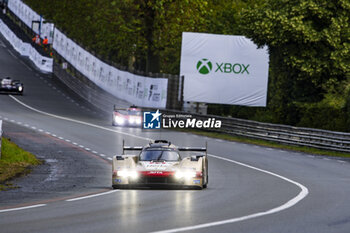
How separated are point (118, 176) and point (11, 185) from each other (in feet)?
10.7

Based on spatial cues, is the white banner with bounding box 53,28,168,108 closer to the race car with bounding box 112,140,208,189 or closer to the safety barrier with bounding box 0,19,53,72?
the safety barrier with bounding box 0,19,53,72

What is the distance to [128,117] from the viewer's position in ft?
147

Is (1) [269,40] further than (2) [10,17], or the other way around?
(2) [10,17]

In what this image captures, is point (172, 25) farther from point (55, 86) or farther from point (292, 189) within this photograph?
point (292, 189)

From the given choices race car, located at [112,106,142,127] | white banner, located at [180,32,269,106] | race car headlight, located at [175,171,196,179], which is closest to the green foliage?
white banner, located at [180,32,269,106]

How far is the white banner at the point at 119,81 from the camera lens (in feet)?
169

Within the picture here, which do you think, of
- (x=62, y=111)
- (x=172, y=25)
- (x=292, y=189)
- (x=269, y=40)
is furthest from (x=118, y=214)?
(x=172, y=25)

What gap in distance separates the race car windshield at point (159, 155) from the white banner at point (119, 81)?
3006cm

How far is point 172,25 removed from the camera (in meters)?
61.1

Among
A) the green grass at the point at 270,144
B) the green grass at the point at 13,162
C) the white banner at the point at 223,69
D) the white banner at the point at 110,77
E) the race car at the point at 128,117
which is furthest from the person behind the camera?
the white banner at the point at 110,77

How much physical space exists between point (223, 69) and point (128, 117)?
855 centimetres

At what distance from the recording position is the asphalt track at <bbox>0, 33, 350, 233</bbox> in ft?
40.2

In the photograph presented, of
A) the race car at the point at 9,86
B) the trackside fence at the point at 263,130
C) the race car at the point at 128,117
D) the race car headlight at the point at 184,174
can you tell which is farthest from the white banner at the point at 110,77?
the race car headlight at the point at 184,174

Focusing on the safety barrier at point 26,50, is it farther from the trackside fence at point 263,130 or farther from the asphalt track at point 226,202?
the asphalt track at point 226,202
